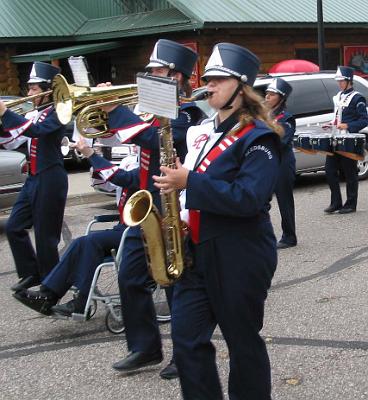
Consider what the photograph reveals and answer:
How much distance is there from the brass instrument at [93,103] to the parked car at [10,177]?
4681 mm

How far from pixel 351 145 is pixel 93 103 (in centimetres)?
538

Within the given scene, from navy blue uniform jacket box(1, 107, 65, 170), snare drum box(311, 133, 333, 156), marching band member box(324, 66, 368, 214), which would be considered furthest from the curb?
navy blue uniform jacket box(1, 107, 65, 170)

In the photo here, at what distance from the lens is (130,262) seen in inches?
173

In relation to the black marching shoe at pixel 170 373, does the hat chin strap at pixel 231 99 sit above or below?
above

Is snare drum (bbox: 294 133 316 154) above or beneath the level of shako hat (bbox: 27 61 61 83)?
beneath

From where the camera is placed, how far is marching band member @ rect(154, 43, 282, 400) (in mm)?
3188

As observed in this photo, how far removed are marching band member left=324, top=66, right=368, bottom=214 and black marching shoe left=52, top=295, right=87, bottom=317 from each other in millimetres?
5066

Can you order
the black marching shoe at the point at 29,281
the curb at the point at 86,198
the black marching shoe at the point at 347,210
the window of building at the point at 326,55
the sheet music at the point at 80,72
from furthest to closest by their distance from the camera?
the window of building at the point at 326,55
the curb at the point at 86,198
the black marching shoe at the point at 347,210
the black marching shoe at the point at 29,281
the sheet music at the point at 80,72

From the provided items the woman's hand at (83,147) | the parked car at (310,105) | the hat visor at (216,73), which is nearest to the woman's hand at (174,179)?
the hat visor at (216,73)

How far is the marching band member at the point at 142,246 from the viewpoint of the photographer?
4238 millimetres

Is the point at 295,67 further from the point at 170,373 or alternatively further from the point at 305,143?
the point at 170,373

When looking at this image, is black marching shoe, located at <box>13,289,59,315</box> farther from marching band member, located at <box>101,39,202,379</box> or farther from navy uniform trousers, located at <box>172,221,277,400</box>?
navy uniform trousers, located at <box>172,221,277,400</box>

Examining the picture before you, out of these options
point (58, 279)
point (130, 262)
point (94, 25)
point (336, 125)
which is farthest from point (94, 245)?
point (94, 25)

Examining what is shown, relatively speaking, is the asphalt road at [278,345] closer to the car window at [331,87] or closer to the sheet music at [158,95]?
the sheet music at [158,95]
